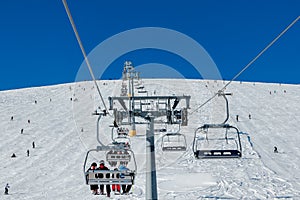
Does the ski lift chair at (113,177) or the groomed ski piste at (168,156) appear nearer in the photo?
the ski lift chair at (113,177)

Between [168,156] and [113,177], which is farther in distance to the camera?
[168,156]

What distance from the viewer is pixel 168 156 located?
2634cm

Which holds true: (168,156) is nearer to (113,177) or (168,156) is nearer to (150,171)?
(150,171)

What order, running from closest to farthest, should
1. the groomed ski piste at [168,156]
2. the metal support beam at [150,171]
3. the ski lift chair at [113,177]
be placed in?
the ski lift chair at [113,177], the metal support beam at [150,171], the groomed ski piste at [168,156]

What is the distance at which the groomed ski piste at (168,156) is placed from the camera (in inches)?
758

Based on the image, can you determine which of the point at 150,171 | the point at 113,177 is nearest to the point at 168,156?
the point at 150,171

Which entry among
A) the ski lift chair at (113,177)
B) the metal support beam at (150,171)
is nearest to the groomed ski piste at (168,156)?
the metal support beam at (150,171)

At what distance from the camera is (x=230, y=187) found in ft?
63.1

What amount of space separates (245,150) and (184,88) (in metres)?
44.1

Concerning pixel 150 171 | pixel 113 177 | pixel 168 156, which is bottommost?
pixel 113 177

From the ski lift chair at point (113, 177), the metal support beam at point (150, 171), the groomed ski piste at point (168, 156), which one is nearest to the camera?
the ski lift chair at point (113, 177)

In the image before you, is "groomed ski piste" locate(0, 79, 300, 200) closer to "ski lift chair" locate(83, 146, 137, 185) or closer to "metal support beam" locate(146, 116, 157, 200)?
"metal support beam" locate(146, 116, 157, 200)

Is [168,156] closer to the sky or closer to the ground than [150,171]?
closer to the sky

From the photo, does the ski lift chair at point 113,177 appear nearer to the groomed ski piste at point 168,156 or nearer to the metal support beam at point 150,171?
the metal support beam at point 150,171
